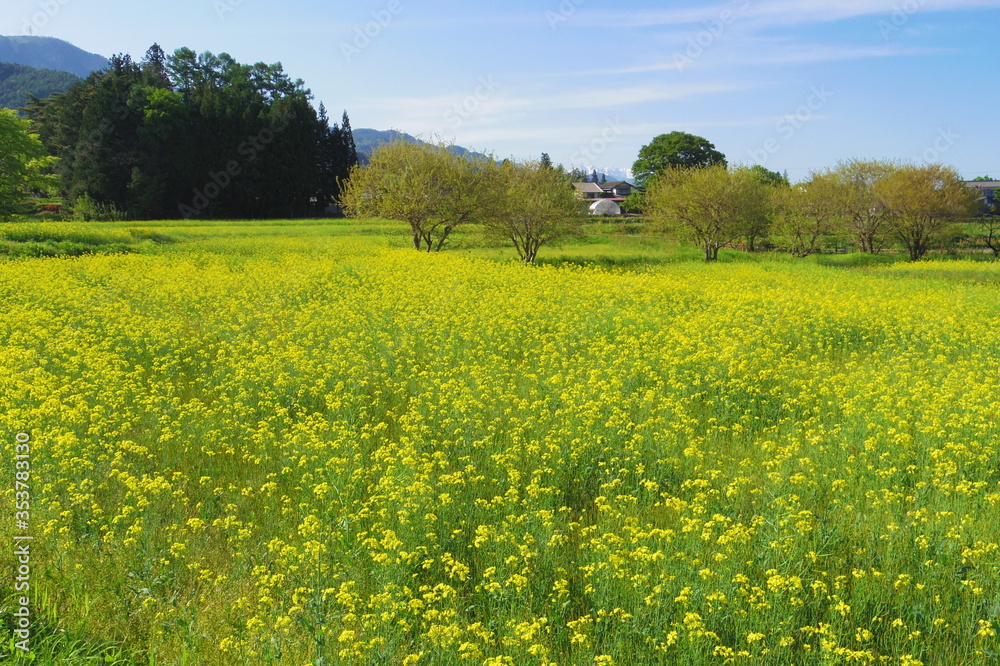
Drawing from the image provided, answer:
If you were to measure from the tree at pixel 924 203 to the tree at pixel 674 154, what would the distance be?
147 ft

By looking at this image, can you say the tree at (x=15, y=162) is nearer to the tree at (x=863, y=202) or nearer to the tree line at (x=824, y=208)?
the tree line at (x=824, y=208)

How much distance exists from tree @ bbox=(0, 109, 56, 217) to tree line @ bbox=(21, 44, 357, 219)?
690 inches

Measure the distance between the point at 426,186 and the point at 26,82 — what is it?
20283 centimetres

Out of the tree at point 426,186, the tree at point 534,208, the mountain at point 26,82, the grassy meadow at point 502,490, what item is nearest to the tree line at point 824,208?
the tree at point 534,208

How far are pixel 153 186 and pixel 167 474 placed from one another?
58.1 metres

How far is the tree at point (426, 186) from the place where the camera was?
31.2 metres

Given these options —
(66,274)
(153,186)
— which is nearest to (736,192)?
(66,274)

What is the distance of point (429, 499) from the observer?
571 centimetres

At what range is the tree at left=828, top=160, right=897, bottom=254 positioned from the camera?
4419 centimetres

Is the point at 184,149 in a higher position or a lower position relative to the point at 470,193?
higher

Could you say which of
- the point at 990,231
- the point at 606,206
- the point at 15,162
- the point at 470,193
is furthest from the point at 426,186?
the point at 606,206

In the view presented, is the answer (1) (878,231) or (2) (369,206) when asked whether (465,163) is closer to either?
(2) (369,206)

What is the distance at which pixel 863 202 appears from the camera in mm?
44406

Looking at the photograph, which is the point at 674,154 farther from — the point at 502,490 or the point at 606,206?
the point at 502,490
